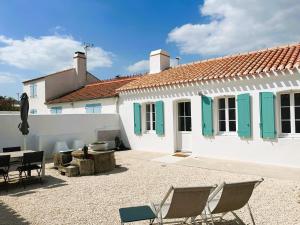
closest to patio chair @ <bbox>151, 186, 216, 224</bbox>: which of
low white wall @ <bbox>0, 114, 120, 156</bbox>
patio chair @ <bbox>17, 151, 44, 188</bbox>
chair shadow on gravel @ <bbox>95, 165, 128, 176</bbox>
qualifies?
patio chair @ <bbox>17, 151, 44, 188</bbox>

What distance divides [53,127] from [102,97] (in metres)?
4.16

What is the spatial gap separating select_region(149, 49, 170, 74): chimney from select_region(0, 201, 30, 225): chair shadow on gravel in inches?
505

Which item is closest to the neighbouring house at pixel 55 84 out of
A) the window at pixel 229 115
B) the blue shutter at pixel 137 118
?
the blue shutter at pixel 137 118

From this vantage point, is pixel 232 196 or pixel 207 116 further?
pixel 207 116

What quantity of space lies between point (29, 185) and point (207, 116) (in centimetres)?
699

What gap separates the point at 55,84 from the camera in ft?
73.2

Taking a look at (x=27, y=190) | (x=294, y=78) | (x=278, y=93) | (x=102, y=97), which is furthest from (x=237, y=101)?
(x=102, y=97)

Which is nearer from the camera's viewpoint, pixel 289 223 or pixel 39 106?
pixel 289 223

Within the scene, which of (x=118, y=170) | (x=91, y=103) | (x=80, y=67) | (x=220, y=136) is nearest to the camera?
(x=118, y=170)

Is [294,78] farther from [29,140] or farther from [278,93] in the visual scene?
[29,140]

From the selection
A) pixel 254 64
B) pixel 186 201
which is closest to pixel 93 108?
pixel 254 64

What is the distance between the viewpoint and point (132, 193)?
269 inches

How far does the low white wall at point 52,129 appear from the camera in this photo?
11.6 m

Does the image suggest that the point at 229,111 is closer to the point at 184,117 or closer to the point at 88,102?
the point at 184,117
